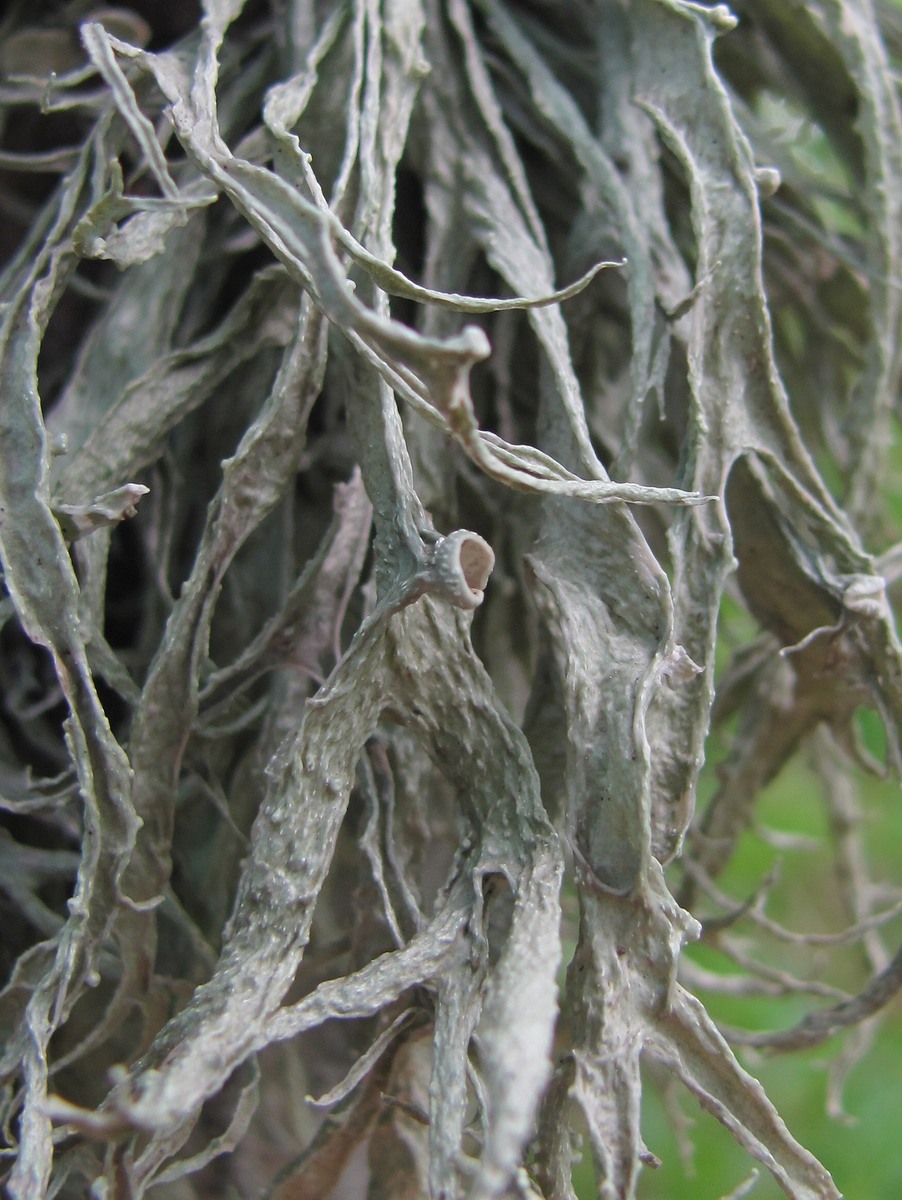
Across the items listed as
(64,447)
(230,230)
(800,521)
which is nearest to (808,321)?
(800,521)

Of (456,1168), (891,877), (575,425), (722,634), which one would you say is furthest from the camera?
(891,877)

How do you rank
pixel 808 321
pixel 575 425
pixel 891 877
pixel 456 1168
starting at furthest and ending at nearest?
pixel 891 877, pixel 808 321, pixel 575 425, pixel 456 1168

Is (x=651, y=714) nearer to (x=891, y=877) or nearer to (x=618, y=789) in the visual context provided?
(x=618, y=789)

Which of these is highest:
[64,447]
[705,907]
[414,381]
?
[414,381]

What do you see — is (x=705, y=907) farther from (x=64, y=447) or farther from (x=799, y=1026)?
(x=64, y=447)

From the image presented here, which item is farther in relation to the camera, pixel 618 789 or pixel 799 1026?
pixel 799 1026

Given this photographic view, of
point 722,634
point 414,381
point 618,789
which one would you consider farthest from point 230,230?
point 722,634

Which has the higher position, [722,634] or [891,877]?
[722,634]
